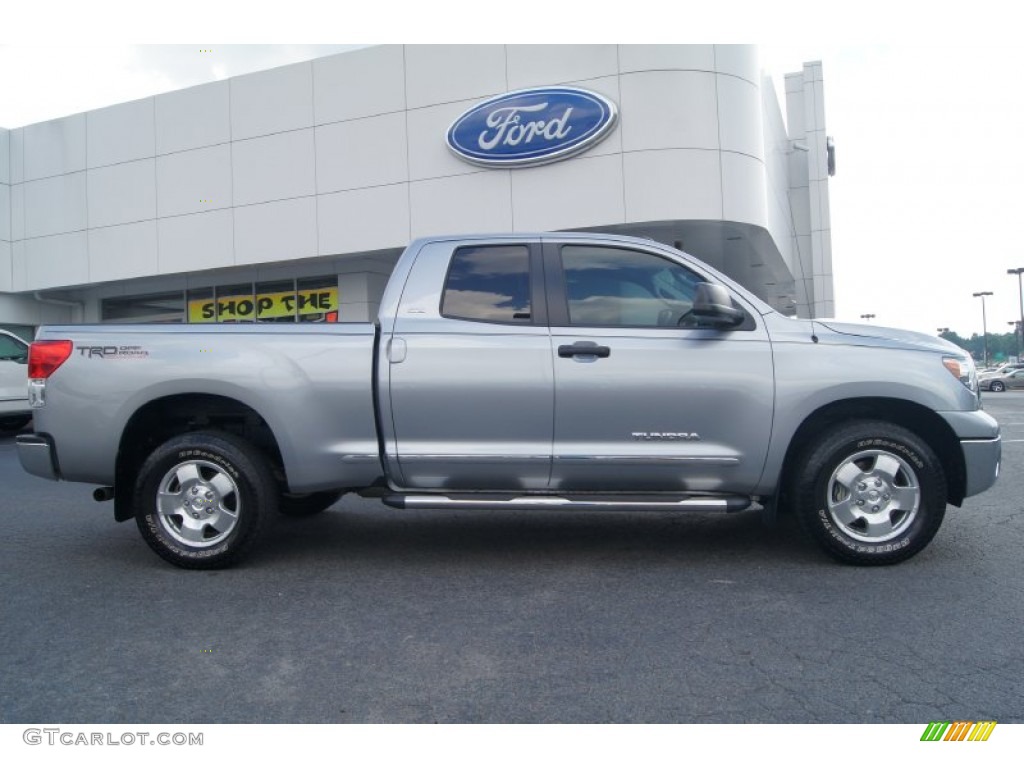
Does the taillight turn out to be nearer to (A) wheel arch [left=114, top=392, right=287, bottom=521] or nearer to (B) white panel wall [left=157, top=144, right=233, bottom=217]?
(A) wheel arch [left=114, top=392, right=287, bottom=521]

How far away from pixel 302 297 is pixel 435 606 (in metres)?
15.7

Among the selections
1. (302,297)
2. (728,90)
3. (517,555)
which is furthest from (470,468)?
(302,297)

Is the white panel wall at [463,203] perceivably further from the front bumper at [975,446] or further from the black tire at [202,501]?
the front bumper at [975,446]

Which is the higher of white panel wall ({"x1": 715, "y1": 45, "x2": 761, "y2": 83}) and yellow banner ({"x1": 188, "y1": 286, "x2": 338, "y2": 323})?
white panel wall ({"x1": 715, "y1": 45, "x2": 761, "y2": 83})

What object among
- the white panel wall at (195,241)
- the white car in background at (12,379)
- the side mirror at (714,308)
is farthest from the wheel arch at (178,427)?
the white panel wall at (195,241)

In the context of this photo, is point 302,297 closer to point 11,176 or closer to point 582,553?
point 11,176

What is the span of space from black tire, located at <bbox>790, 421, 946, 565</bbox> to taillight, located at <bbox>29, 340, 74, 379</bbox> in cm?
444

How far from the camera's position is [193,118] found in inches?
690

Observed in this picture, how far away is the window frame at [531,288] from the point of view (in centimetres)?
452

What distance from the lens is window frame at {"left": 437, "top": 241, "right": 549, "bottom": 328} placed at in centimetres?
452

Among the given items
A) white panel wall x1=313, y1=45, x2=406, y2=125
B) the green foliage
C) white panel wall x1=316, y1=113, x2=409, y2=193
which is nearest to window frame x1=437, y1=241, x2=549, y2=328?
white panel wall x1=316, y1=113, x2=409, y2=193

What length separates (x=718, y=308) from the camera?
168 inches

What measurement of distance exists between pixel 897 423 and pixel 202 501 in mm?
4207
